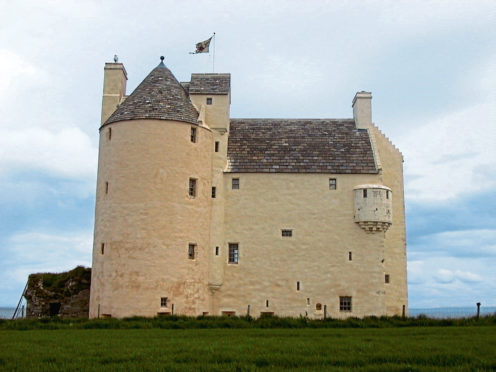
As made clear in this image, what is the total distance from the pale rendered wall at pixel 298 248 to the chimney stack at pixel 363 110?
205 inches

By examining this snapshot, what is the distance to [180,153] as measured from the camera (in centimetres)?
3703

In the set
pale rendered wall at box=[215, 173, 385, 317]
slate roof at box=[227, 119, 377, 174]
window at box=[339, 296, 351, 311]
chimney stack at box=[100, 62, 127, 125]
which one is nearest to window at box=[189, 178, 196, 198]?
pale rendered wall at box=[215, 173, 385, 317]

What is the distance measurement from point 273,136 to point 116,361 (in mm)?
27172

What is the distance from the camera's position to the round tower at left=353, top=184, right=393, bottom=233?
3822 cm

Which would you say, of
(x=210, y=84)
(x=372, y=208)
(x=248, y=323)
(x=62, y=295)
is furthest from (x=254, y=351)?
(x=210, y=84)

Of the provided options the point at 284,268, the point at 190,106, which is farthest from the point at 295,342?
the point at 190,106

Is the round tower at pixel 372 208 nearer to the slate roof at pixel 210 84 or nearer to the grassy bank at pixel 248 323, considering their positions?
the grassy bank at pixel 248 323

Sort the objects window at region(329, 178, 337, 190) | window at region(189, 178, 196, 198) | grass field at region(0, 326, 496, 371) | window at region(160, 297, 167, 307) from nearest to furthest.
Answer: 1. grass field at region(0, 326, 496, 371)
2. window at region(160, 297, 167, 307)
3. window at region(189, 178, 196, 198)
4. window at region(329, 178, 337, 190)

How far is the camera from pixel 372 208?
38188 mm

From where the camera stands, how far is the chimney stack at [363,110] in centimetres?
4275

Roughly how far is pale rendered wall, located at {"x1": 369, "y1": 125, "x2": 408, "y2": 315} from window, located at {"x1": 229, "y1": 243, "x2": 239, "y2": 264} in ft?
33.1

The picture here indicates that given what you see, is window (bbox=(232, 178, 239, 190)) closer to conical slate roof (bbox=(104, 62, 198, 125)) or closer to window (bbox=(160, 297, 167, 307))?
conical slate roof (bbox=(104, 62, 198, 125))

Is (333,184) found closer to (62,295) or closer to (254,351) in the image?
(62,295)

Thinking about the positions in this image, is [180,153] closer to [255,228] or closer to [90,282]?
[255,228]
